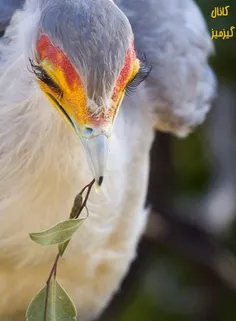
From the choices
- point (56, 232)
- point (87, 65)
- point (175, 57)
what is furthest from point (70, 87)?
point (175, 57)

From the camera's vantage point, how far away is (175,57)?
→ 1.00 metres

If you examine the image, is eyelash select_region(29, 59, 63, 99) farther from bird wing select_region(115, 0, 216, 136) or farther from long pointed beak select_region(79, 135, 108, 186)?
bird wing select_region(115, 0, 216, 136)

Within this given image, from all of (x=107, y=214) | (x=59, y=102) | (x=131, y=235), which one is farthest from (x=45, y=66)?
(x=131, y=235)

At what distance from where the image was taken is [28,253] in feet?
2.83

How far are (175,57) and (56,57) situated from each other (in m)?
0.36

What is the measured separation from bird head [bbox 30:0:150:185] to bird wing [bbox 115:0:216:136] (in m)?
0.27

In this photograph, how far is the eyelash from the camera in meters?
0.68

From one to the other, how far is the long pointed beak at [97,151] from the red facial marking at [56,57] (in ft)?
0.18

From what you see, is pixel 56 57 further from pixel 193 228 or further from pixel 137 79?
pixel 193 228

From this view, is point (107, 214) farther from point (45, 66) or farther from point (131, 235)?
point (45, 66)

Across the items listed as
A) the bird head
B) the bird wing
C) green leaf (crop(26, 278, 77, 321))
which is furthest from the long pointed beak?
the bird wing

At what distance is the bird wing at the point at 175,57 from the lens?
977mm

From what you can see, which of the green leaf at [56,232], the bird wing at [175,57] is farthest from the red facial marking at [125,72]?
Result: the bird wing at [175,57]

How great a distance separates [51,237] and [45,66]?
0.59ft
